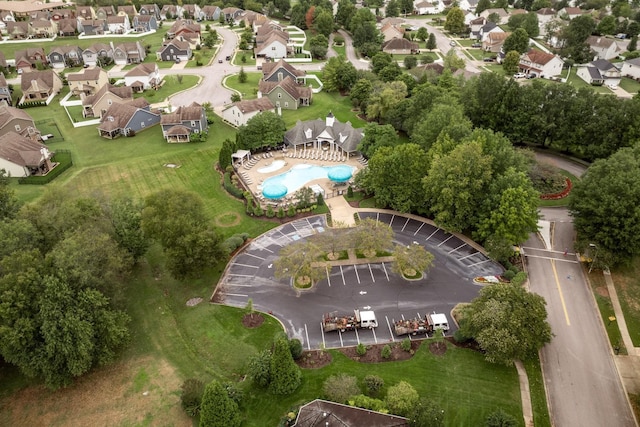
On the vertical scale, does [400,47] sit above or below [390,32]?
below

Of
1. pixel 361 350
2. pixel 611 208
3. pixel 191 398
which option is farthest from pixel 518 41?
pixel 191 398

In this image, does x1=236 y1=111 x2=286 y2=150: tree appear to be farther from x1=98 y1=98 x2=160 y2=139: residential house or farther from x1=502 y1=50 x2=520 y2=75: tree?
x1=502 y1=50 x2=520 y2=75: tree

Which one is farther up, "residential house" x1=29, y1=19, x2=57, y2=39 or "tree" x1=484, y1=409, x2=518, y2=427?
"tree" x1=484, y1=409, x2=518, y2=427

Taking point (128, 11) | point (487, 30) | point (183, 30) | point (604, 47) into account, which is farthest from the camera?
point (128, 11)

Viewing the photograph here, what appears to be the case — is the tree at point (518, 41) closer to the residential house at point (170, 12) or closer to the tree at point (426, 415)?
the tree at point (426, 415)

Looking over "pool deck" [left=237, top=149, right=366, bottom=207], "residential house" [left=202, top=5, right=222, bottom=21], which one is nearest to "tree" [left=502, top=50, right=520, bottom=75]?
"pool deck" [left=237, top=149, right=366, bottom=207]

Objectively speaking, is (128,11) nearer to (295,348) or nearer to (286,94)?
(286,94)
